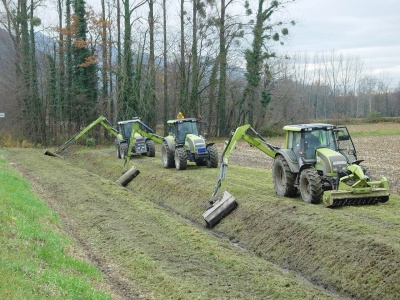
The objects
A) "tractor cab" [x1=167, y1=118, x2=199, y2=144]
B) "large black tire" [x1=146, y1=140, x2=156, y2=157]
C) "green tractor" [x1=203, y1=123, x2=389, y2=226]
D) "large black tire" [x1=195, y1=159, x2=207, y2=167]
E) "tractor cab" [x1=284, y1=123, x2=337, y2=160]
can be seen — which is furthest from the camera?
"large black tire" [x1=146, y1=140, x2=156, y2=157]

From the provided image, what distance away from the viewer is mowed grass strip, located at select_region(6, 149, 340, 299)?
29.5 feet

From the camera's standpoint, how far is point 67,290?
7473 millimetres

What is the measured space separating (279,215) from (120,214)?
16.3 ft

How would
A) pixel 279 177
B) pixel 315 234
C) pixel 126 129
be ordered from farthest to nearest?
pixel 126 129 < pixel 279 177 < pixel 315 234

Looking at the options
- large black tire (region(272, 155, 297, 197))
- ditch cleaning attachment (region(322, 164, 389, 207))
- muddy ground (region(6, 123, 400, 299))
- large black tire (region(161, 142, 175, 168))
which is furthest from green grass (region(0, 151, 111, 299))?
large black tire (region(161, 142, 175, 168))

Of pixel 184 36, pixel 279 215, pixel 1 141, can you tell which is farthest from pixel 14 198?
pixel 184 36

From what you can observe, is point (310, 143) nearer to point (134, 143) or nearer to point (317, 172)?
point (317, 172)

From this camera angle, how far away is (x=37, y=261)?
29.4ft

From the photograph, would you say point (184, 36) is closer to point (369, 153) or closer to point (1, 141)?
point (1, 141)

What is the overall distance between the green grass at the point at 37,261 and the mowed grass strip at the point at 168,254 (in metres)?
1.03

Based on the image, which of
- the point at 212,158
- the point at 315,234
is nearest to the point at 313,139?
the point at 315,234

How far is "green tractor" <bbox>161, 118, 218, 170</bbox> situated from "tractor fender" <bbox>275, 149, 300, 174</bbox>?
7.52 m

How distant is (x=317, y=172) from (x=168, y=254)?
195 inches

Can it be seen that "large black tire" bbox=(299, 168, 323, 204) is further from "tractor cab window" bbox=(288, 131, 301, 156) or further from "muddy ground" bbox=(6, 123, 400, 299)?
"tractor cab window" bbox=(288, 131, 301, 156)
